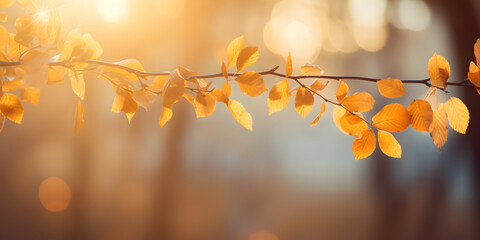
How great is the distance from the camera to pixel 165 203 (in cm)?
151

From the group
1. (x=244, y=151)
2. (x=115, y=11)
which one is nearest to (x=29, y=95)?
(x=115, y=11)

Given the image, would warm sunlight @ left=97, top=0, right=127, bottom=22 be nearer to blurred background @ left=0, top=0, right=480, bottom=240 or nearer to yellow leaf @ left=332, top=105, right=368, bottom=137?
blurred background @ left=0, top=0, right=480, bottom=240

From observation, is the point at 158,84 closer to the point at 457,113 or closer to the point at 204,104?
the point at 204,104

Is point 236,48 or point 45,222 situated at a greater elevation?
point 236,48

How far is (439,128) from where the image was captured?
24 centimetres

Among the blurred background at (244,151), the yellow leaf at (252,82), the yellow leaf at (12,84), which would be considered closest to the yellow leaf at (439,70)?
the yellow leaf at (252,82)

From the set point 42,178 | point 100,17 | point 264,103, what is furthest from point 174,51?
point 42,178

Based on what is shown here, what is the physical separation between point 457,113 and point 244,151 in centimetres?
137

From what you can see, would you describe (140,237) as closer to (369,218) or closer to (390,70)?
(369,218)

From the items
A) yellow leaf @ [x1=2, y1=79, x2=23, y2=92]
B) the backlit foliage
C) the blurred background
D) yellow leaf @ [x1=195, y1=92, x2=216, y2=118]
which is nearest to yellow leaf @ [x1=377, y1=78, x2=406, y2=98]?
the backlit foliage

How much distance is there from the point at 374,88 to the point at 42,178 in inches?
61.2

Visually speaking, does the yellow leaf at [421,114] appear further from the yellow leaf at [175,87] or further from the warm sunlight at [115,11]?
the warm sunlight at [115,11]

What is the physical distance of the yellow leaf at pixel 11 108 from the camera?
262 mm

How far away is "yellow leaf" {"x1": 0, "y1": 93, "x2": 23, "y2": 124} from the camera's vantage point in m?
0.26
